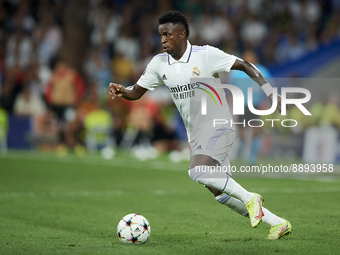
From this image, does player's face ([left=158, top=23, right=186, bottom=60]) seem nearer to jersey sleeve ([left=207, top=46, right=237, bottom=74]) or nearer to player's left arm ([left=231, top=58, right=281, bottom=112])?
jersey sleeve ([left=207, top=46, right=237, bottom=74])

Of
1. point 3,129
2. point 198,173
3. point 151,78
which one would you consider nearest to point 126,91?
point 151,78

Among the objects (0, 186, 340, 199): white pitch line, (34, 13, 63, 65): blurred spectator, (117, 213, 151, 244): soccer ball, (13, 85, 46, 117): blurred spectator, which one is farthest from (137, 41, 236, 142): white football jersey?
(34, 13, 63, 65): blurred spectator

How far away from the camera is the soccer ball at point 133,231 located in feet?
18.5

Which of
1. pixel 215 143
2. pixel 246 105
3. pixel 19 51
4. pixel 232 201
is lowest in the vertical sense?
pixel 232 201

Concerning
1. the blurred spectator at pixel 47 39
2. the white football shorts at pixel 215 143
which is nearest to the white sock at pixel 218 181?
the white football shorts at pixel 215 143

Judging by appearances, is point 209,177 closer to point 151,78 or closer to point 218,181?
point 218,181

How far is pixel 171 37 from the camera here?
19.5 feet

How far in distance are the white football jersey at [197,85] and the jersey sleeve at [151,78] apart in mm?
269

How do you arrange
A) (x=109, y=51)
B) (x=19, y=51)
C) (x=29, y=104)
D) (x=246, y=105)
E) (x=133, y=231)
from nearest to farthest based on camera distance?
1. (x=133, y=231)
2. (x=246, y=105)
3. (x=29, y=104)
4. (x=19, y=51)
5. (x=109, y=51)

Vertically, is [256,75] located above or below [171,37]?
below

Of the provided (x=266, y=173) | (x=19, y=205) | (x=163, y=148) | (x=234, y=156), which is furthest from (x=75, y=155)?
(x=19, y=205)

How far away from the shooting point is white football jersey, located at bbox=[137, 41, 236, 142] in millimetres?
5930

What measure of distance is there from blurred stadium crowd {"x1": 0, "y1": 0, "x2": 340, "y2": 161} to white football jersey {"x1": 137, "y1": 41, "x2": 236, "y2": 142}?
1155 centimetres

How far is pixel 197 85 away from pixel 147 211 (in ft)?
8.80
